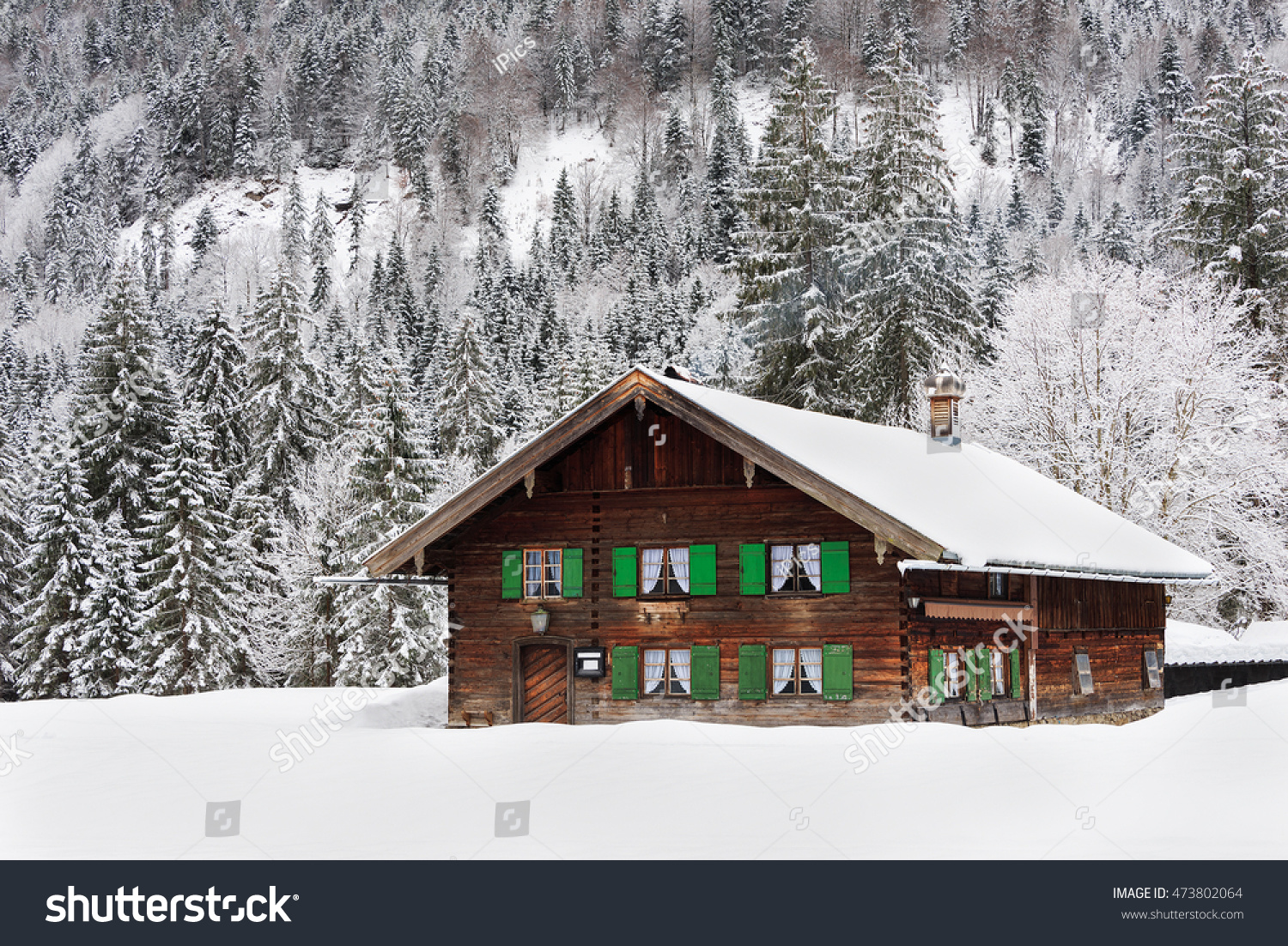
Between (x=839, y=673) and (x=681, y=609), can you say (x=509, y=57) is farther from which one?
(x=839, y=673)

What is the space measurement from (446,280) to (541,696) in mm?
110767

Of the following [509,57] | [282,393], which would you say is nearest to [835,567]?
[509,57]

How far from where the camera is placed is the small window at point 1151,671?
2877 cm

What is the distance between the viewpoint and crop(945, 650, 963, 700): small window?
71.6 ft

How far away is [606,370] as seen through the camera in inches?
2183

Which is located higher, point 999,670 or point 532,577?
point 532,577

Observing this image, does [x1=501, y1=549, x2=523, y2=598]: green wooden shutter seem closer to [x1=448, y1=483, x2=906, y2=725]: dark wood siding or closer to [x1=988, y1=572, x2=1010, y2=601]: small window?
[x1=448, y1=483, x2=906, y2=725]: dark wood siding

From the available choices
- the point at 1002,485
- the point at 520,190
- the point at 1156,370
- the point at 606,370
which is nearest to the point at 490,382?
the point at 606,370

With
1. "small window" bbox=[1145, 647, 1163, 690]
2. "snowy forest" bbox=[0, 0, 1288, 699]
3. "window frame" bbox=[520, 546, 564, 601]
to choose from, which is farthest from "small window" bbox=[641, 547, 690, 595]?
"snowy forest" bbox=[0, 0, 1288, 699]

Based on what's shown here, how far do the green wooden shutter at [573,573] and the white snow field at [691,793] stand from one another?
13.2 ft

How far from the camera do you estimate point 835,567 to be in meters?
21.4

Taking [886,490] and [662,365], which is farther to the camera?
[662,365]

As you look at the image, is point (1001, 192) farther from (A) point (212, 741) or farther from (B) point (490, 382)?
(A) point (212, 741)

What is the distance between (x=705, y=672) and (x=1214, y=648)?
16.5 m
